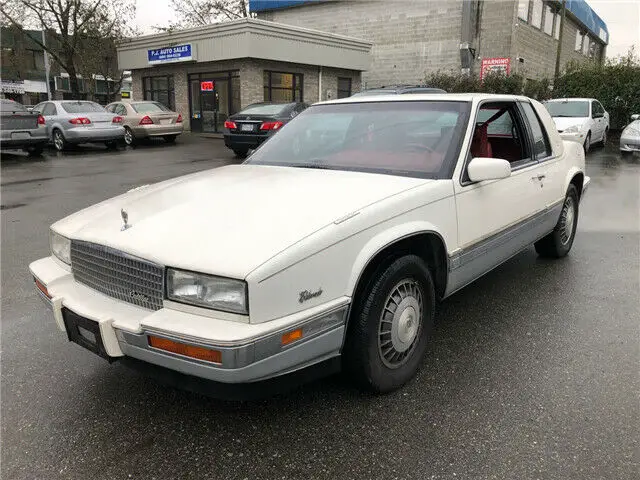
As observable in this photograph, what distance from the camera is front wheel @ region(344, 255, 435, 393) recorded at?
2.55 m

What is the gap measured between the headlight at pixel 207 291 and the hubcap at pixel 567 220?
13.1 ft

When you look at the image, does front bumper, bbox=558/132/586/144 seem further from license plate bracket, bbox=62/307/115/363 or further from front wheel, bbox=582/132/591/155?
license plate bracket, bbox=62/307/115/363

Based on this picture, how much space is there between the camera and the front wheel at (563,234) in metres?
5.10

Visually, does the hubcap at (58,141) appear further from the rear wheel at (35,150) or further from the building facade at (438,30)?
the building facade at (438,30)

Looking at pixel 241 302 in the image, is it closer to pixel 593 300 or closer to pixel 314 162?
pixel 314 162

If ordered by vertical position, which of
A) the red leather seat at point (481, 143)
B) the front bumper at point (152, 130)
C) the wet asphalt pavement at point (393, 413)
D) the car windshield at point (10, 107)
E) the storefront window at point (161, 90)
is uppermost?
the storefront window at point (161, 90)

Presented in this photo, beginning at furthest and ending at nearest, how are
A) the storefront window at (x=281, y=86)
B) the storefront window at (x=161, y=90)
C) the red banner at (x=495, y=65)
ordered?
the storefront window at (x=161, y=90), the red banner at (x=495, y=65), the storefront window at (x=281, y=86)

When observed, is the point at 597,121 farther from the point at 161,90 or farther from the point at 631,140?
the point at 161,90

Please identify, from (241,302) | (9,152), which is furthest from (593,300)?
(9,152)

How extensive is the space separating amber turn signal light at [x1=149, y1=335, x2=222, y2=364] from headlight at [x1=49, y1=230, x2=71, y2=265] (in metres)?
1.01

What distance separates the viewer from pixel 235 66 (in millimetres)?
21641

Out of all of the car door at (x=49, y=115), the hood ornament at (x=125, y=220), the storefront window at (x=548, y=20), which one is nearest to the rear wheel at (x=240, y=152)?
the car door at (x=49, y=115)

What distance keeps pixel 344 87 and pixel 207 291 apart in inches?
961

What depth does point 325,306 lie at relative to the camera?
231 cm
